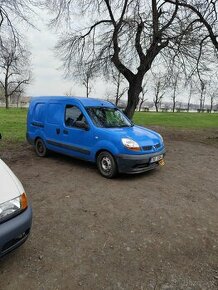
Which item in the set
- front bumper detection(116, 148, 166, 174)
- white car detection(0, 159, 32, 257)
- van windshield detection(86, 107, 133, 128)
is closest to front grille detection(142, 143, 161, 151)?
front bumper detection(116, 148, 166, 174)

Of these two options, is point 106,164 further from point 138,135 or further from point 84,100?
point 84,100

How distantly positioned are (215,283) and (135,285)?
0.89 meters

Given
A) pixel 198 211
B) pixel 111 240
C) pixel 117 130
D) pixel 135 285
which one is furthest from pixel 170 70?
pixel 135 285

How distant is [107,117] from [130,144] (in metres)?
1.46

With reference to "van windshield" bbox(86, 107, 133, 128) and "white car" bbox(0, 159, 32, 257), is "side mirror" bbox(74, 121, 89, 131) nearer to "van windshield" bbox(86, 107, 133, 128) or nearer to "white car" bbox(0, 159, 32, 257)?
"van windshield" bbox(86, 107, 133, 128)

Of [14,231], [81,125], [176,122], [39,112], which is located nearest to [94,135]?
[81,125]

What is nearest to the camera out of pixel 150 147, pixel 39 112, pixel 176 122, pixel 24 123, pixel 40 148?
pixel 150 147

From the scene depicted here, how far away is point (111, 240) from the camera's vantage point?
3604mm

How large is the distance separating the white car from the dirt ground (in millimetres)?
417

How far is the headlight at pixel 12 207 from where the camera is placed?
109 inches

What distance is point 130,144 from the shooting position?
5.88m

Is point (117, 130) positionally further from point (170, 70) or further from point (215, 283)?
point (170, 70)

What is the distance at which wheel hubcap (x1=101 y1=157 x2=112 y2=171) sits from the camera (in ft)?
20.1

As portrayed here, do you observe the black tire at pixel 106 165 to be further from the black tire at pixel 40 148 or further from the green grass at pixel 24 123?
the green grass at pixel 24 123
